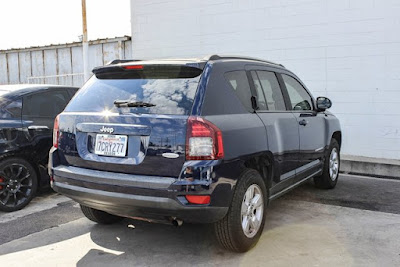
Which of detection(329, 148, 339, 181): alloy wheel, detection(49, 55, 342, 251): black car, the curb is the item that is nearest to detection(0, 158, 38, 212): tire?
detection(49, 55, 342, 251): black car

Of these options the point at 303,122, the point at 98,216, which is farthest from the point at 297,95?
the point at 98,216

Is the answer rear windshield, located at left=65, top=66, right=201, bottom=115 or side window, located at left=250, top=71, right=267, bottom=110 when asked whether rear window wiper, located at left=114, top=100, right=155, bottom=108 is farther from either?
side window, located at left=250, top=71, right=267, bottom=110

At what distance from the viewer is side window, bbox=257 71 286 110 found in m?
4.07

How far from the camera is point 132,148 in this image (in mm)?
3104

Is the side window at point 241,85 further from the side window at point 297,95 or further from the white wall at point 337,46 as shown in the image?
the white wall at point 337,46

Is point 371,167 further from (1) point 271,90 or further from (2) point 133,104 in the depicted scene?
(2) point 133,104

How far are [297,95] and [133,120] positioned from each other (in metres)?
2.56

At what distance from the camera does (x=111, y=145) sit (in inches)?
125

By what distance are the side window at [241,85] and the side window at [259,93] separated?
0.52 ft

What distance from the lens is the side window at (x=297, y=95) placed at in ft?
15.4

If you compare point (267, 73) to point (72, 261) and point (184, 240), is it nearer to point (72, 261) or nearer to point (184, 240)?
point (184, 240)

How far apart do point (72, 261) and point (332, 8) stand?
6.68 m

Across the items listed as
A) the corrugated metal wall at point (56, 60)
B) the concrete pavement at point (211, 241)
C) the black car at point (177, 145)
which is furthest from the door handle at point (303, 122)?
the corrugated metal wall at point (56, 60)

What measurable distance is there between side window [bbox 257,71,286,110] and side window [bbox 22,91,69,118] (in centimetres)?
295
